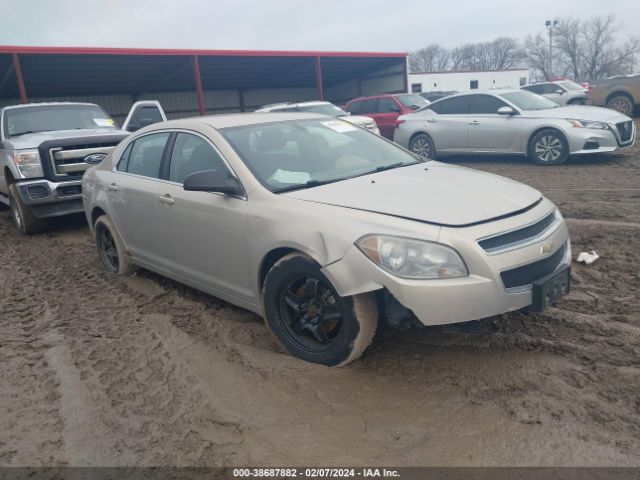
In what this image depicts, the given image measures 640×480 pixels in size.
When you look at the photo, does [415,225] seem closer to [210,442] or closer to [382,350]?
[382,350]

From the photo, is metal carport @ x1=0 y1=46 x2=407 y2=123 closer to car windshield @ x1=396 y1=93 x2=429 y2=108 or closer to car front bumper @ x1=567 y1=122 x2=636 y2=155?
car windshield @ x1=396 y1=93 x2=429 y2=108

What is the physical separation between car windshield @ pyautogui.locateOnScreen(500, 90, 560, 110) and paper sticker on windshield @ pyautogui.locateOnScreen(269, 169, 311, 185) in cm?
846

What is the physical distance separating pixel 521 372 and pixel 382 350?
87 cm

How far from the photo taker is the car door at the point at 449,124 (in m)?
11.7

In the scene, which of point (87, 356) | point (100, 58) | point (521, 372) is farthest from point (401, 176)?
point (100, 58)

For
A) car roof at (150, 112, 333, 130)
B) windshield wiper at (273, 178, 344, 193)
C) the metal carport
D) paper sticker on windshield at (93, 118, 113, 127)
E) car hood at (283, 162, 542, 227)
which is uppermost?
the metal carport

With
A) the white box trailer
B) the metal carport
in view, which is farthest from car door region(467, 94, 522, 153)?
the white box trailer

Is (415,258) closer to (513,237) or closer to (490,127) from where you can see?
(513,237)

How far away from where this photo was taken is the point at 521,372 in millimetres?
3182

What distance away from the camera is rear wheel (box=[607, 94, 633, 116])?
669 inches

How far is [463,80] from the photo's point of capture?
5266cm

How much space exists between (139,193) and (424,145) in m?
8.87

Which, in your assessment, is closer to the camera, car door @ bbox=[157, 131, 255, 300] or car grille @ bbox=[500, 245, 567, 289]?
car grille @ bbox=[500, 245, 567, 289]

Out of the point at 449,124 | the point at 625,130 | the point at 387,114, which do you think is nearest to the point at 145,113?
the point at 449,124
